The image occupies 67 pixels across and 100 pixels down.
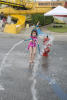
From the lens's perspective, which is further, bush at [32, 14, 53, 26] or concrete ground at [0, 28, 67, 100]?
bush at [32, 14, 53, 26]

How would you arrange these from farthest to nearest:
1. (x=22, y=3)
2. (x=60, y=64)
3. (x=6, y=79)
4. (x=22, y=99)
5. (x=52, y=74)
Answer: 1. (x=22, y=3)
2. (x=60, y=64)
3. (x=52, y=74)
4. (x=6, y=79)
5. (x=22, y=99)

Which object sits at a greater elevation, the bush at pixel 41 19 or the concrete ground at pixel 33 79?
the concrete ground at pixel 33 79

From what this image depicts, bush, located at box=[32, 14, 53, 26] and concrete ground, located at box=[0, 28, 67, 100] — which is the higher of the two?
concrete ground, located at box=[0, 28, 67, 100]

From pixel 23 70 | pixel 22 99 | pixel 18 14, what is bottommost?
pixel 18 14

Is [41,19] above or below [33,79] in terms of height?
below

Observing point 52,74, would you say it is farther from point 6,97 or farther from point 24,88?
point 6,97

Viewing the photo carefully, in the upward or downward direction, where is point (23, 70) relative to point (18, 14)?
upward

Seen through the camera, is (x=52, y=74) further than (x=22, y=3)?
No

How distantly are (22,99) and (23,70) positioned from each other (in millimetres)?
2965

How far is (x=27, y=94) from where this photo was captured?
5719mm

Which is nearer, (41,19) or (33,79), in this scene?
(33,79)

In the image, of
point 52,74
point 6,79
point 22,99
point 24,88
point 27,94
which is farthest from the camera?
point 52,74

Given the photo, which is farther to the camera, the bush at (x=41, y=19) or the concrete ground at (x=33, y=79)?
the bush at (x=41, y=19)

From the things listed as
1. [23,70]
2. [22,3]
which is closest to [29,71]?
[23,70]
